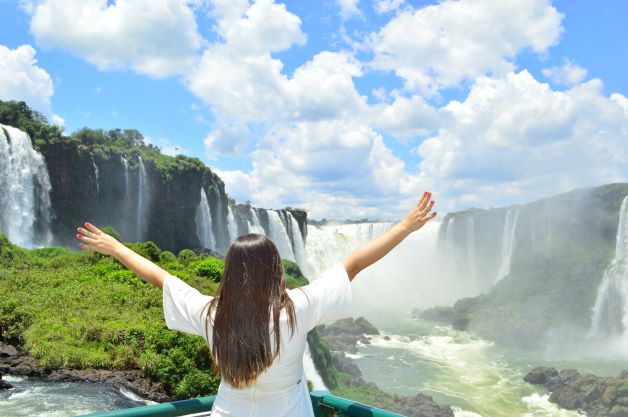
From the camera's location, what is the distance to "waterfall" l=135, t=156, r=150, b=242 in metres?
48.5

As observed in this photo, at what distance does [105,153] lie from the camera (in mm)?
44812

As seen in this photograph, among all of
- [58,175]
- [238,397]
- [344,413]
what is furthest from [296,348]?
[58,175]

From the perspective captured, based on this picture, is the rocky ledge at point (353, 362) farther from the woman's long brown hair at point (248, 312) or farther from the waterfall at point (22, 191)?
the waterfall at point (22, 191)

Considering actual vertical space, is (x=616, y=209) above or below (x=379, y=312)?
above

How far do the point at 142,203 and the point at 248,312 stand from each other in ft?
163

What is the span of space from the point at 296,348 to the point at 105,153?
46.2 meters

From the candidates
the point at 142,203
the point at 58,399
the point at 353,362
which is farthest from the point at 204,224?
the point at 58,399

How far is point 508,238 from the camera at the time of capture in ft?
176

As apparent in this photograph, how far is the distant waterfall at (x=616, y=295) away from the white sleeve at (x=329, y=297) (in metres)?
44.0

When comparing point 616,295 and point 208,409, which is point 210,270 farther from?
point 616,295

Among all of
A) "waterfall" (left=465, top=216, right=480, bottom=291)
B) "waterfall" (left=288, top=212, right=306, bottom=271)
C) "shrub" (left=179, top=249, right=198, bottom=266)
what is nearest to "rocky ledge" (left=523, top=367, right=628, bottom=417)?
"shrub" (left=179, top=249, right=198, bottom=266)

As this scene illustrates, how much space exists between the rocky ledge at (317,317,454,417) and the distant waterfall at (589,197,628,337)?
17.4 m

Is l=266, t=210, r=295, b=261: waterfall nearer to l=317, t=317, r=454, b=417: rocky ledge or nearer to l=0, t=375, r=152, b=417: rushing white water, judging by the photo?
l=317, t=317, r=454, b=417: rocky ledge

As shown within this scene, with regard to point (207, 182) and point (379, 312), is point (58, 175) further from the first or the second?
point (379, 312)
